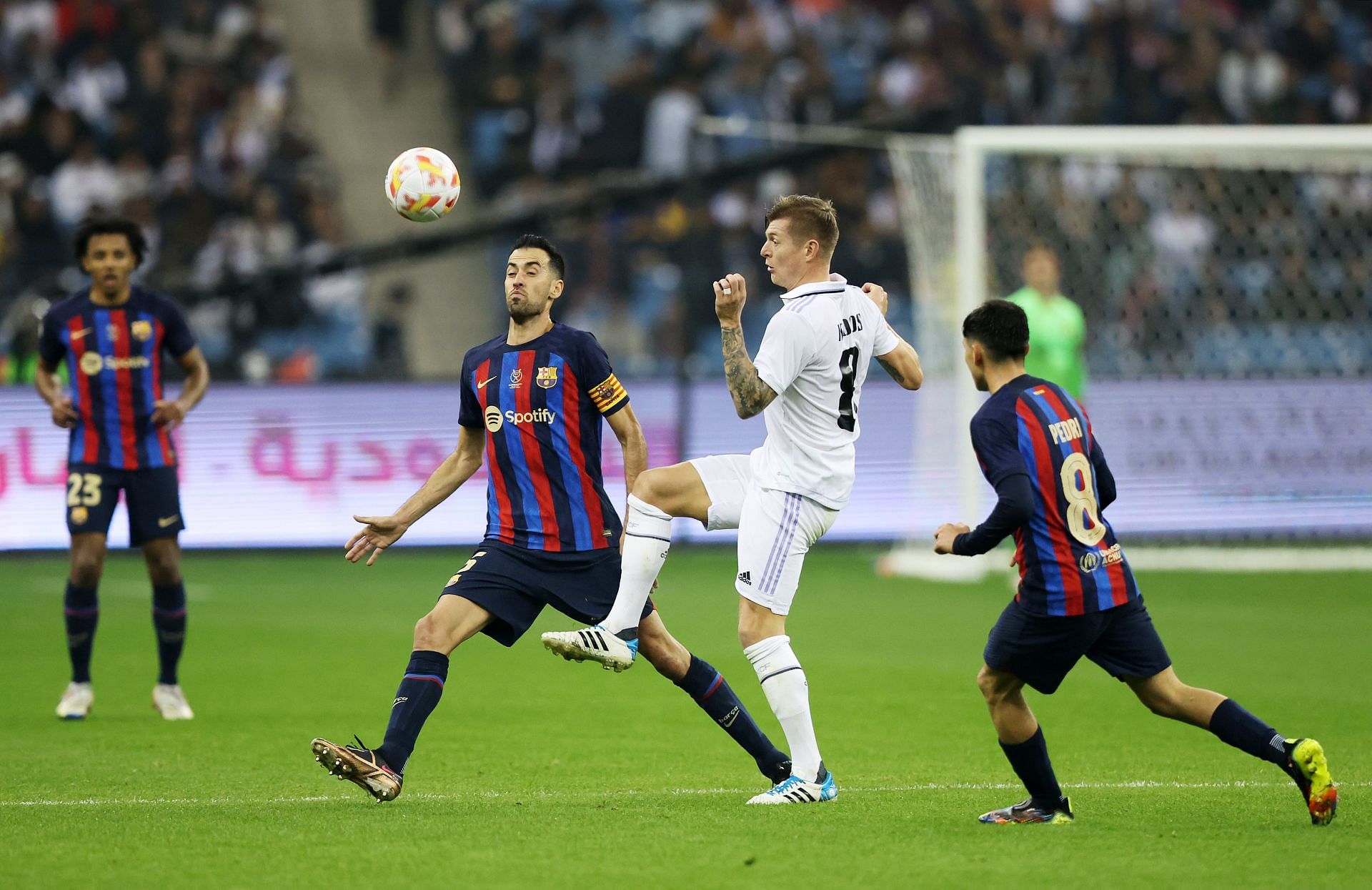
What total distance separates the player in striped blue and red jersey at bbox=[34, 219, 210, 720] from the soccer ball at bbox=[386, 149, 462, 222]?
2008 mm

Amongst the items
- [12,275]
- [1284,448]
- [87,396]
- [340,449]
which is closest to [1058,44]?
[1284,448]

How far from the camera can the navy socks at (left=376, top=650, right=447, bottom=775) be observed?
5746 millimetres

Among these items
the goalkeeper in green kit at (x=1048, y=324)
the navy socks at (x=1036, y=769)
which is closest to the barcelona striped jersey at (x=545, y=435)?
the navy socks at (x=1036, y=769)

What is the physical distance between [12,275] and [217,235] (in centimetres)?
291

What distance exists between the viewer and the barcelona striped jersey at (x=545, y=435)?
6.14m

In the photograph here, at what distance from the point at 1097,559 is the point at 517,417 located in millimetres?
2054

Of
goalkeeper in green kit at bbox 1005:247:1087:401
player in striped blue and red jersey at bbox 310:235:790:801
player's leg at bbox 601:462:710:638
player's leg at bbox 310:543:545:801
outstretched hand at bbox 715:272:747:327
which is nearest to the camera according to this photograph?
outstretched hand at bbox 715:272:747:327

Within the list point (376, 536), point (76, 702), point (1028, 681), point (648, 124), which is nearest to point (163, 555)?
point (76, 702)

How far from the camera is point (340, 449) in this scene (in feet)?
49.5

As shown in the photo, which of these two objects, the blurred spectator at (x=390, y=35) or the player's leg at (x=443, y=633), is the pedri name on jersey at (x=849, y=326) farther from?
the blurred spectator at (x=390, y=35)

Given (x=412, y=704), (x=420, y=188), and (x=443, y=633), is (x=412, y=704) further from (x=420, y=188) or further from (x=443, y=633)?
(x=420, y=188)

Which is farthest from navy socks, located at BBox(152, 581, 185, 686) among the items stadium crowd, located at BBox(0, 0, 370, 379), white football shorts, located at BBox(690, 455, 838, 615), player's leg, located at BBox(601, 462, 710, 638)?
stadium crowd, located at BBox(0, 0, 370, 379)

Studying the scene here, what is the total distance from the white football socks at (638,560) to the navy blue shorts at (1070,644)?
1201mm

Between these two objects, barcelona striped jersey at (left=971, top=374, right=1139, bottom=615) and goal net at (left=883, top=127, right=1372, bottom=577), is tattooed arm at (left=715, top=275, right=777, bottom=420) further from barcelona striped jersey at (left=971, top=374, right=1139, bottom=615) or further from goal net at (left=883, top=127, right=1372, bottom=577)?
goal net at (left=883, top=127, right=1372, bottom=577)
